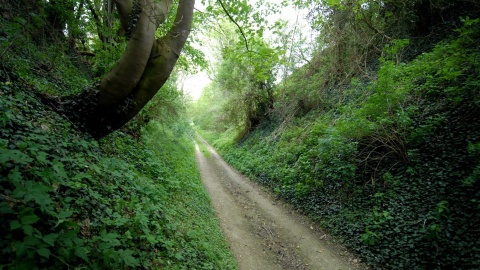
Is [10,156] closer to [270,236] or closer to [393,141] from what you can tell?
[270,236]

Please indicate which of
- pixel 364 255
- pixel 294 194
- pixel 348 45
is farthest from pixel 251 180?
pixel 348 45

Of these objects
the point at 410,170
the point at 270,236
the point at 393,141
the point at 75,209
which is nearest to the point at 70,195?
the point at 75,209

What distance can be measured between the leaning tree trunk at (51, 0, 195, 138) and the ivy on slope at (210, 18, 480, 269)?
235 inches

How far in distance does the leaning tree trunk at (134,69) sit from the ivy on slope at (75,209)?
51 cm

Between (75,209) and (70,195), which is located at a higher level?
(70,195)

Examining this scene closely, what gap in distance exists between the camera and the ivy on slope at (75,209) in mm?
1897

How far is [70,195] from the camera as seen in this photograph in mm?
2846

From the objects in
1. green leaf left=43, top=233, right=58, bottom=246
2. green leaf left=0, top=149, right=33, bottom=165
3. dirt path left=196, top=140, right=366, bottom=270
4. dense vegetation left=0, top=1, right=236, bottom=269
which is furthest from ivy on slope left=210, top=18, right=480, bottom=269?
green leaf left=0, top=149, right=33, bottom=165

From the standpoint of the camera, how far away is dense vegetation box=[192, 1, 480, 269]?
502 centimetres

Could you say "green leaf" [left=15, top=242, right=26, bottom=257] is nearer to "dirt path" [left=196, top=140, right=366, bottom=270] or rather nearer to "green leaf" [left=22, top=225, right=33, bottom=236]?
"green leaf" [left=22, top=225, right=33, bottom=236]

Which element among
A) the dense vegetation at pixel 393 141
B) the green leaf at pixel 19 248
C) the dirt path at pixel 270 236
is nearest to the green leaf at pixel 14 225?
the green leaf at pixel 19 248

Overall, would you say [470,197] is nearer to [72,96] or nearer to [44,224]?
[44,224]

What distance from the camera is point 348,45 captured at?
1154 cm

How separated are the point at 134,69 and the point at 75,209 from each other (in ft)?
8.40
